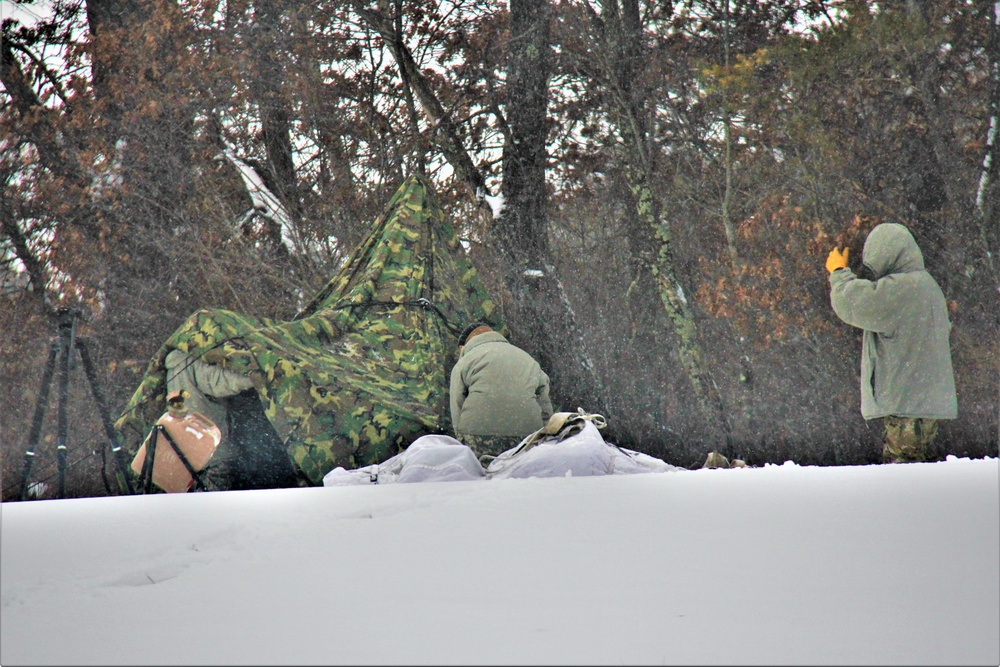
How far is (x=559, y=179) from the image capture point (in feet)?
17.3

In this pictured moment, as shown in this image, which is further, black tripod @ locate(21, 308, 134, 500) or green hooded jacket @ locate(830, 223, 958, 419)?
black tripod @ locate(21, 308, 134, 500)

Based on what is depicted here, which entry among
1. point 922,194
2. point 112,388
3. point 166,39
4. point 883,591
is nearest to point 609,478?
point 883,591

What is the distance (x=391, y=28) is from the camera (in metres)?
5.48

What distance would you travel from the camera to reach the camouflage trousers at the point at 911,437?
4273 mm

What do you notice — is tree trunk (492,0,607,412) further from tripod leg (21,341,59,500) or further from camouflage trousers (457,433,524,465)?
tripod leg (21,341,59,500)

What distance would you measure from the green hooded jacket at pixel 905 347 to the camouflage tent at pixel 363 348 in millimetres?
1899

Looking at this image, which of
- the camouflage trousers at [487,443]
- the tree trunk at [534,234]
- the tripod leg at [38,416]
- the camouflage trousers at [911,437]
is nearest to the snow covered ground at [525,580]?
the camouflage trousers at [487,443]


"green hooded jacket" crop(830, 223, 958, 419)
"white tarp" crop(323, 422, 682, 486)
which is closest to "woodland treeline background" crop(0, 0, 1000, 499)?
"green hooded jacket" crop(830, 223, 958, 419)

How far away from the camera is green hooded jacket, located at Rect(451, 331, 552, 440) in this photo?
12.6 ft

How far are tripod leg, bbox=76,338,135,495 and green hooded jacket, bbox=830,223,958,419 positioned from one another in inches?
139

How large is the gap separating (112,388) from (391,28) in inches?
108

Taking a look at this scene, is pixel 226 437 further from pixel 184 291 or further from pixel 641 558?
pixel 641 558

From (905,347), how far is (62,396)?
4437mm

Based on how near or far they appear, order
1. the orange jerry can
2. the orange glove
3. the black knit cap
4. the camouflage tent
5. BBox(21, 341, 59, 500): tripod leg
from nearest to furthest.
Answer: the orange jerry can → the camouflage tent → the black knit cap → the orange glove → BBox(21, 341, 59, 500): tripod leg
